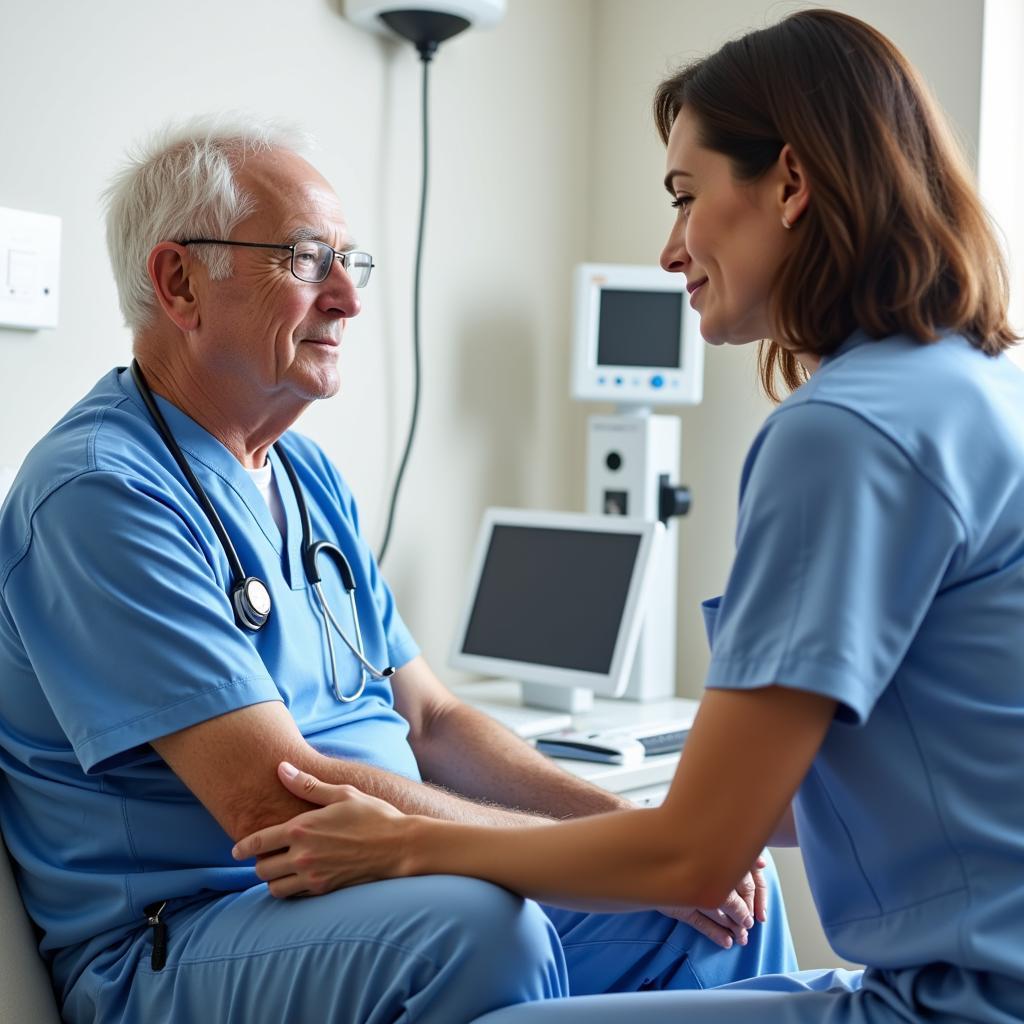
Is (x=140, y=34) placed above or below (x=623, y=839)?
above

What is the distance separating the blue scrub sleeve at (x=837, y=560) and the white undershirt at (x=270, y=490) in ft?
2.52

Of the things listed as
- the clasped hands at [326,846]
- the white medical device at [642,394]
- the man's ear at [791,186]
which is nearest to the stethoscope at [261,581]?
the clasped hands at [326,846]

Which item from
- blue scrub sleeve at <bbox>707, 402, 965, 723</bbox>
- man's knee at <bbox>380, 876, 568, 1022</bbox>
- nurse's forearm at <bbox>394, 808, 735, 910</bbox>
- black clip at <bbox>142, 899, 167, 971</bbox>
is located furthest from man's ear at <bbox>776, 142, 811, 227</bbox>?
black clip at <bbox>142, 899, 167, 971</bbox>

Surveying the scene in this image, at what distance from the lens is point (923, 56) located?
2.31 meters

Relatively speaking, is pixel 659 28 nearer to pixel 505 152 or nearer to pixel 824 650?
pixel 505 152

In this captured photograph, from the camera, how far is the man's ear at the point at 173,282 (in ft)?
5.01

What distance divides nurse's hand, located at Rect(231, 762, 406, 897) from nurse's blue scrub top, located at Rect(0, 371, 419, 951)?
13cm

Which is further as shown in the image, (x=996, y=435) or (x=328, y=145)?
(x=328, y=145)

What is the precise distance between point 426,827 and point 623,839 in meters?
0.24

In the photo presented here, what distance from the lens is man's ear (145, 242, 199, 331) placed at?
1527 millimetres

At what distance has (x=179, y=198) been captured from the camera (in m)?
1.53

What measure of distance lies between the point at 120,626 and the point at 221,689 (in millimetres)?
114

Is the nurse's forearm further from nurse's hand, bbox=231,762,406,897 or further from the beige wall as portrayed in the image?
the beige wall

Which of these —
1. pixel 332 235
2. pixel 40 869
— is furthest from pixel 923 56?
pixel 40 869
